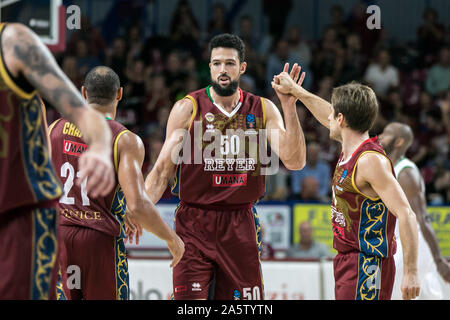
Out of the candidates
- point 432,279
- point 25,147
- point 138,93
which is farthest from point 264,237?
point 25,147

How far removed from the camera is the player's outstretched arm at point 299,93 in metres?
5.38

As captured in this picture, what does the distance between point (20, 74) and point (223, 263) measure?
2.75m

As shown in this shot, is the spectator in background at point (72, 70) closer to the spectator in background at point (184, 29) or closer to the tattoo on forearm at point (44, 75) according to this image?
the spectator in background at point (184, 29)

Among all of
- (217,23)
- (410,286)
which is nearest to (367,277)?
(410,286)

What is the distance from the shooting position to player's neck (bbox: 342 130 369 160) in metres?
4.77

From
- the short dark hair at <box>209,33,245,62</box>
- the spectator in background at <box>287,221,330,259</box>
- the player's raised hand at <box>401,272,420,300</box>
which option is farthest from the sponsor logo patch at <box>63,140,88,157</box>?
→ the spectator in background at <box>287,221,330,259</box>

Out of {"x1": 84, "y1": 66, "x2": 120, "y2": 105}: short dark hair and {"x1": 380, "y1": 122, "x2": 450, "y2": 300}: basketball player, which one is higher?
{"x1": 84, "y1": 66, "x2": 120, "y2": 105}: short dark hair

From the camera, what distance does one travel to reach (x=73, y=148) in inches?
182

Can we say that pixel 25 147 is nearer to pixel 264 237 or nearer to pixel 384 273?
pixel 384 273

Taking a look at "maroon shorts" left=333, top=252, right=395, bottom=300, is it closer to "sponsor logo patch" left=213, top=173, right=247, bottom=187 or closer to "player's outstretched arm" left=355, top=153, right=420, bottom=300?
"player's outstretched arm" left=355, top=153, right=420, bottom=300

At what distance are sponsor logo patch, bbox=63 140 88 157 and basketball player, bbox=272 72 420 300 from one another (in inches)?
69.0

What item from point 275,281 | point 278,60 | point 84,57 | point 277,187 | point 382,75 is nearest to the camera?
point 275,281

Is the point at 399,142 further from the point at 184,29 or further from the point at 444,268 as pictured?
the point at 184,29

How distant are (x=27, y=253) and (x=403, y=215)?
2399mm
